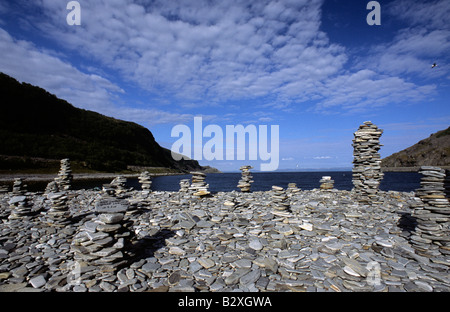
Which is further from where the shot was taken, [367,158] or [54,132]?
[54,132]

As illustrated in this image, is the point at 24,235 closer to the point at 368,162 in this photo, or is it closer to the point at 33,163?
the point at 368,162

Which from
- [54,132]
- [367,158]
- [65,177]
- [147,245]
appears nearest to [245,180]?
[367,158]

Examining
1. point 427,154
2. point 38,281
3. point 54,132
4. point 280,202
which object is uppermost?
point 54,132

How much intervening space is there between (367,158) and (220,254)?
15.3 metres

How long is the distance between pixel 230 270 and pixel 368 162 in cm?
1567

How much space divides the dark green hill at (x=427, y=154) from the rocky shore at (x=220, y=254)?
593 feet

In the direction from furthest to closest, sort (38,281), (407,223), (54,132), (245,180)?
(54,132) < (245,180) < (407,223) < (38,281)

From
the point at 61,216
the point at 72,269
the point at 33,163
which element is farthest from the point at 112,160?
the point at 72,269

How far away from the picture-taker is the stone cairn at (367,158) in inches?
663

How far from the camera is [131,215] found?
13383 mm

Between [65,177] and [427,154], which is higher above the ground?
[427,154]

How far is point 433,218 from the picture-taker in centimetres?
835

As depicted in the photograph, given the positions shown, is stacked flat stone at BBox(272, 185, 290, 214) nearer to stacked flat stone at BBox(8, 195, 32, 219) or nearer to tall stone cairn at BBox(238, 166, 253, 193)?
tall stone cairn at BBox(238, 166, 253, 193)

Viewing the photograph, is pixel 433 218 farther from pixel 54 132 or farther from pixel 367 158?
pixel 54 132
